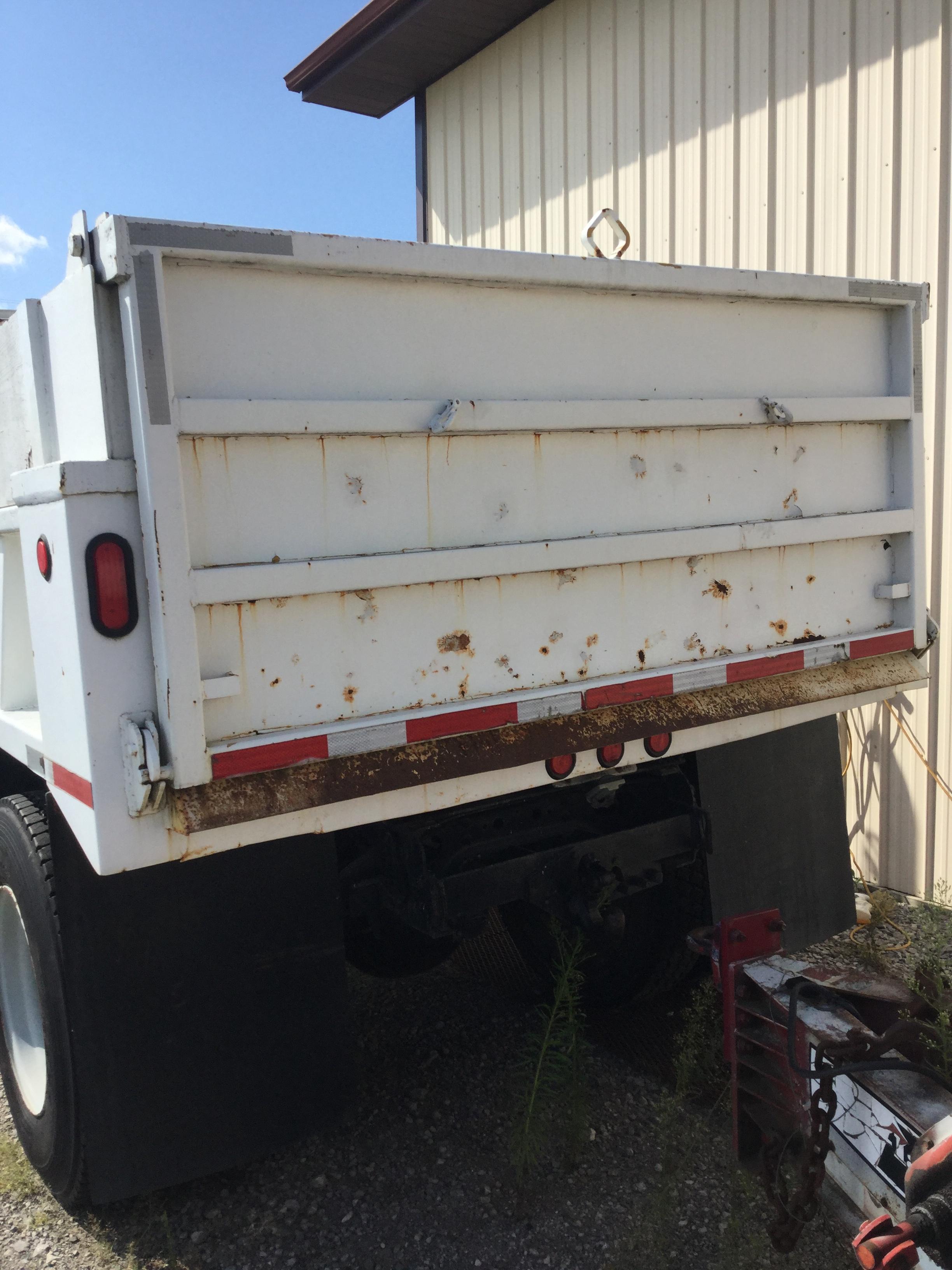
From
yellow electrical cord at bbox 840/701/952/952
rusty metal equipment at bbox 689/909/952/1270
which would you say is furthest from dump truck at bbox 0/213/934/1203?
yellow electrical cord at bbox 840/701/952/952

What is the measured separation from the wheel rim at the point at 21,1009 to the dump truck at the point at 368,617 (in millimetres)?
17

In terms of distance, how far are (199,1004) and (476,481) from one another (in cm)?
147

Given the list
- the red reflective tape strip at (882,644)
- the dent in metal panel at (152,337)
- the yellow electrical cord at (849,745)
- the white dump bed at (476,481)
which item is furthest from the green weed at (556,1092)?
the yellow electrical cord at (849,745)

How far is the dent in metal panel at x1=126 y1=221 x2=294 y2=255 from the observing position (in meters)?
2.00

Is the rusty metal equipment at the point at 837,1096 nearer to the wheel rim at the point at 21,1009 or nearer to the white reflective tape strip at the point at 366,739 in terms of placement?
the white reflective tape strip at the point at 366,739

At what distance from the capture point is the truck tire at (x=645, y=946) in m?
3.50

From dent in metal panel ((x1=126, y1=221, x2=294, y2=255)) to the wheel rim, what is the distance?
1754mm

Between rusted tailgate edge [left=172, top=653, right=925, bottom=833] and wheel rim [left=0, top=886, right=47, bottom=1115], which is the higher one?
rusted tailgate edge [left=172, top=653, right=925, bottom=833]

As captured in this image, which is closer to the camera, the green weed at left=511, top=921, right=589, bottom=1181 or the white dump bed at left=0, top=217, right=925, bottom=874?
the white dump bed at left=0, top=217, right=925, bottom=874

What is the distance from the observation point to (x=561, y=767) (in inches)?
104

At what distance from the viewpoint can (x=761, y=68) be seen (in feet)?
16.7

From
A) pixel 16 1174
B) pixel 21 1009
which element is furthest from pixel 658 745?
pixel 16 1174

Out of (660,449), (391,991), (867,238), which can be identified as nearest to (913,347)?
(660,449)

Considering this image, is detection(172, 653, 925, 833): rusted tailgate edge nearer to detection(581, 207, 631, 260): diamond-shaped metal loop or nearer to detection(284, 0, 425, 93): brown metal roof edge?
detection(581, 207, 631, 260): diamond-shaped metal loop
